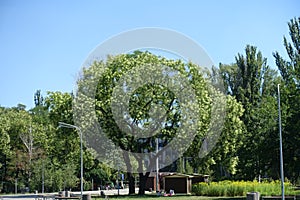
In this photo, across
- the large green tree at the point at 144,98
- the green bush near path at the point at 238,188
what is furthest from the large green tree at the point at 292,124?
the large green tree at the point at 144,98

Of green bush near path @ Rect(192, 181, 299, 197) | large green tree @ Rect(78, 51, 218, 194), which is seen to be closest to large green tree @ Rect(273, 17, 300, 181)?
green bush near path @ Rect(192, 181, 299, 197)

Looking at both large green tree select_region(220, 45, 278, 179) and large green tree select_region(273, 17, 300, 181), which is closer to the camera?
large green tree select_region(273, 17, 300, 181)

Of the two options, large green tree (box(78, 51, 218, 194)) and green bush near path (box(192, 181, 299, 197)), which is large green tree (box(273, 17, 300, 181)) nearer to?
green bush near path (box(192, 181, 299, 197))

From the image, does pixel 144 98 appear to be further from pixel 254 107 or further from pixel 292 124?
pixel 254 107

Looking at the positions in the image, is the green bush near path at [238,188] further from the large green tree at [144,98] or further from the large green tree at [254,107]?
the large green tree at [144,98]

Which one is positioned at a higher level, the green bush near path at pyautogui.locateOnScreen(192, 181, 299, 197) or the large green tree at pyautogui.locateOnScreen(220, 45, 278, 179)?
the large green tree at pyautogui.locateOnScreen(220, 45, 278, 179)

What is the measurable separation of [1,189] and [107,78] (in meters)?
41.4

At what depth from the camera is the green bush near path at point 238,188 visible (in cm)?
4242

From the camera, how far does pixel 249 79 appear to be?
63.6m

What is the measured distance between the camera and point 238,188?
44.9 m

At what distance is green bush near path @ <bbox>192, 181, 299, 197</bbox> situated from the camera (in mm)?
42416

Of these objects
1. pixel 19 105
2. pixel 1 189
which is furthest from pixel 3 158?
pixel 19 105

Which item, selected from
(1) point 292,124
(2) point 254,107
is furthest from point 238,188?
(2) point 254,107

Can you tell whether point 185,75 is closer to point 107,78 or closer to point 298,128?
point 107,78
